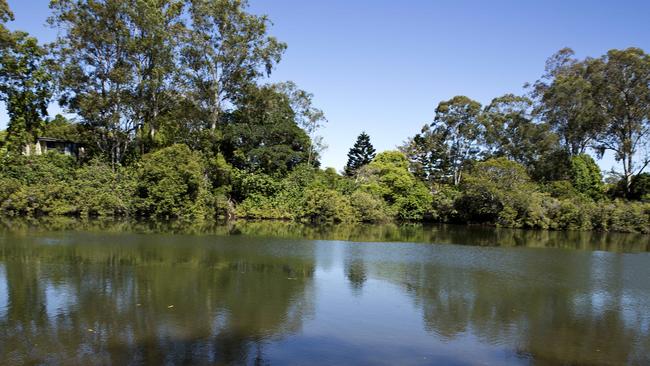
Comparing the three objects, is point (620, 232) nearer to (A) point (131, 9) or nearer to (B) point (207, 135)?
(B) point (207, 135)

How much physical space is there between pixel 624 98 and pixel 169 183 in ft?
120

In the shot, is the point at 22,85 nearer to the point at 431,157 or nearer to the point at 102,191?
the point at 102,191

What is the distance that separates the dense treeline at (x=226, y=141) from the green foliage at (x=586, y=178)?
14 centimetres

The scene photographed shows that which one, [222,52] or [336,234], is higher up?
[222,52]

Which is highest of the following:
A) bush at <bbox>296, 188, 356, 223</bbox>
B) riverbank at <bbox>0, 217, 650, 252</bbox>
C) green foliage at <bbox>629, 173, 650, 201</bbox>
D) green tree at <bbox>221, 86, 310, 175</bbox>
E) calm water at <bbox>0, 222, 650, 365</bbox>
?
green tree at <bbox>221, 86, 310, 175</bbox>

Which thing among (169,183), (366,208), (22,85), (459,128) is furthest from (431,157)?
(22,85)

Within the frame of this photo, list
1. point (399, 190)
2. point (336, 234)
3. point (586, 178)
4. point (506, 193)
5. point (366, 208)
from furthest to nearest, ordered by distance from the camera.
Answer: point (586, 178)
point (399, 190)
point (366, 208)
point (506, 193)
point (336, 234)

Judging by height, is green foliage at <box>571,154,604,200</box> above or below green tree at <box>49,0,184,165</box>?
below

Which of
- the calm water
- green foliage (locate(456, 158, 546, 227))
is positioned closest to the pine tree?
green foliage (locate(456, 158, 546, 227))

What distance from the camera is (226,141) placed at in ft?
131

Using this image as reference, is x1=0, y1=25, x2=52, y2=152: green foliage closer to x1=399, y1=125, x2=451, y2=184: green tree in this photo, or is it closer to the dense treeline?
the dense treeline

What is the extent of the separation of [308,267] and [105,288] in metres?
6.73

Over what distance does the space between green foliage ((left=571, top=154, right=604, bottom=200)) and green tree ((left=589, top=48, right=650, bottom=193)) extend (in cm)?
220

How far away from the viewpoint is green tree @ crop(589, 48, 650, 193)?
3838 centimetres
